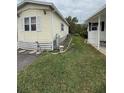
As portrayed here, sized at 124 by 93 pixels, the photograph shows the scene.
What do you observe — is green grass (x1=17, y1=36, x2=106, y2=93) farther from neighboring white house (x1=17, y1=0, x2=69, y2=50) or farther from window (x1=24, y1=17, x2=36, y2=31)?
window (x1=24, y1=17, x2=36, y2=31)

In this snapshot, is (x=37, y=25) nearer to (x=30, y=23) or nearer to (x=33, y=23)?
(x=33, y=23)

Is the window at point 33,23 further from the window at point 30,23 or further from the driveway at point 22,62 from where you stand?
the driveway at point 22,62

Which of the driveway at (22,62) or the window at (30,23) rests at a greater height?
the window at (30,23)

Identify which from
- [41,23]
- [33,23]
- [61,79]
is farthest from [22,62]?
[33,23]

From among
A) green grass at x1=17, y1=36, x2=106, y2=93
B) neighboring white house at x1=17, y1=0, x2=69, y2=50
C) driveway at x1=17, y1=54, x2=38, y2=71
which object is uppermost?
neighboring white house at x1=17, y1=0, x2=69, y2=50

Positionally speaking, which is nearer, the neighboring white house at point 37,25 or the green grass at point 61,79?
the green grass at point 61,79

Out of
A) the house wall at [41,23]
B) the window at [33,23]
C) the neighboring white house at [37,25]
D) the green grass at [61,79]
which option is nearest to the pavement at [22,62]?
the green grass at [61,79]

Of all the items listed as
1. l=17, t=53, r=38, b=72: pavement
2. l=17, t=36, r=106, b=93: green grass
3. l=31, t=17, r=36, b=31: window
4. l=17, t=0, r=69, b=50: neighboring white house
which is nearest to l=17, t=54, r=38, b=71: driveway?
l=17, t=53, r=38, b=72: pavement

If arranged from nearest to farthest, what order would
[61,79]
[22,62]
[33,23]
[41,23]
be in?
[61,79] → [22,62] → [41,23] → [33,23]

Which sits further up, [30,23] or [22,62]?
[30,23]

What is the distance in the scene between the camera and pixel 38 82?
10.9ft
